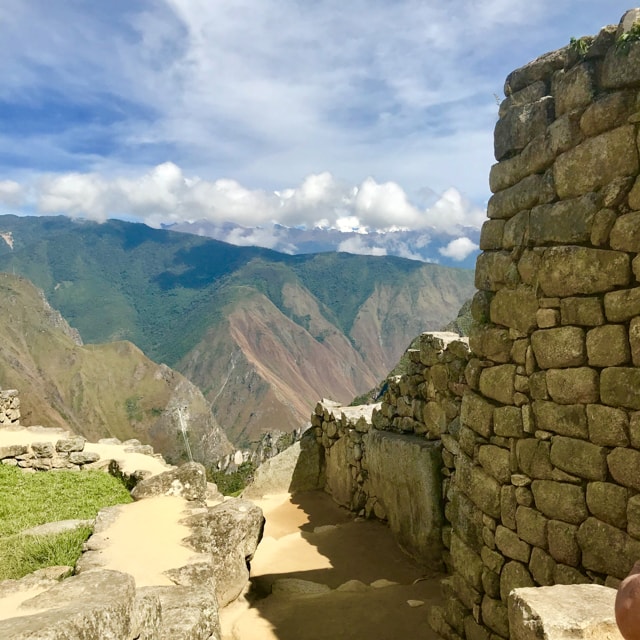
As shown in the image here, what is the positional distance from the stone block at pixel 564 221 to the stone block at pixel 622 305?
54 centimetres

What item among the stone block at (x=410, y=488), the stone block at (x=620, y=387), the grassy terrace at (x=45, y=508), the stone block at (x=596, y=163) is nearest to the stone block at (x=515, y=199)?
the stone block at (x=596, y=163)

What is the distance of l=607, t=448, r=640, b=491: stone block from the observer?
150 inches

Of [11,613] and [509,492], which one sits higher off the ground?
[509,492]

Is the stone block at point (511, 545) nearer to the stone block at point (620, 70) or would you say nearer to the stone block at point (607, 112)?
the stone block at point (607, 112)

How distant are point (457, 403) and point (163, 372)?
112085mm

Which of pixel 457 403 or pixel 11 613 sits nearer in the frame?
pixel 11 613

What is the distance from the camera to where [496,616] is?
4.97 m

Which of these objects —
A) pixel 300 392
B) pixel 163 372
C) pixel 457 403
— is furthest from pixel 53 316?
pixel 457 403

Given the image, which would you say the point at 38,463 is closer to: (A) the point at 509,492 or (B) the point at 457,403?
(B) the point at 457,403

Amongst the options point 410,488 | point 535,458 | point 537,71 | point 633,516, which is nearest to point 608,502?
point 633,516

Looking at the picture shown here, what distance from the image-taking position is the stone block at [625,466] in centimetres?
380

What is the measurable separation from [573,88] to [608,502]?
3.23 metres

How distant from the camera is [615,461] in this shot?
3.94 metres

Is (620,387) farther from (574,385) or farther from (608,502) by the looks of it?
(608,502)
